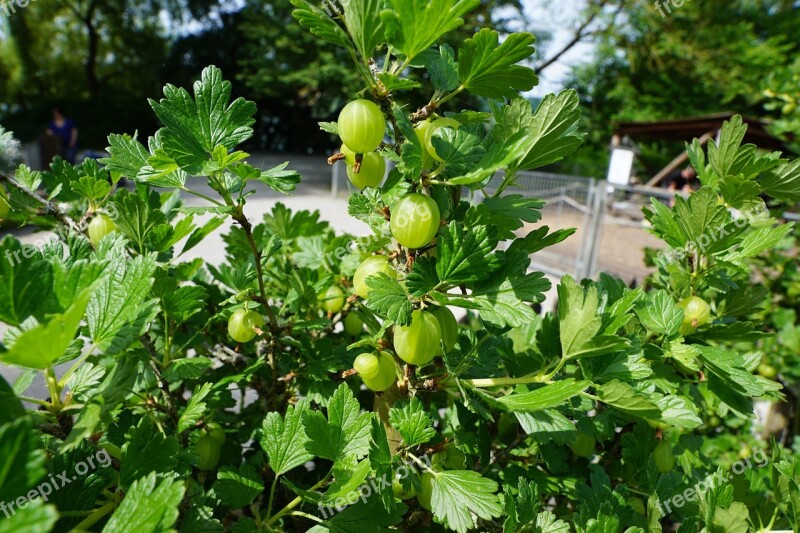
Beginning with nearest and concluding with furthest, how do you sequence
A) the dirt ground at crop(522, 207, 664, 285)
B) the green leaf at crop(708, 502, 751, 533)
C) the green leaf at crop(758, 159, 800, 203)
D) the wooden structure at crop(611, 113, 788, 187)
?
the green leaf at crop(708, 502, 751, 533)
the green leaf at crop(758, 159, 800, 203)
the dirt ground at crop(522, 207, 664, 285)
the wooden structure at crop(611, 113, 788, 187)

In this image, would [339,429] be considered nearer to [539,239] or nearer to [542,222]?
[539,239]

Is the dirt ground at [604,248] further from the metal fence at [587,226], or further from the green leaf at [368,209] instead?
the green leaf at [368,209]

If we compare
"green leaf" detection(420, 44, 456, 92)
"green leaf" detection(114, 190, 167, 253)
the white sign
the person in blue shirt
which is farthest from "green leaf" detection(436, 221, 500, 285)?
the person in blue shirt

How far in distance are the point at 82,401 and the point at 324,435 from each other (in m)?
0.18

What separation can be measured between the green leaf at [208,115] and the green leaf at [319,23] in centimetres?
11

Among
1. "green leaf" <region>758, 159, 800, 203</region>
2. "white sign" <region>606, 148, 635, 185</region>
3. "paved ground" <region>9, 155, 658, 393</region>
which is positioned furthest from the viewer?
"white sign" <region>606, 148, 635, 185</region>

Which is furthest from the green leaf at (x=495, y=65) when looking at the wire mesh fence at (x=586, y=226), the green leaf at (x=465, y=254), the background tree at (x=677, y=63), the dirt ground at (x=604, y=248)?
the background tree at (x=677, y=63)

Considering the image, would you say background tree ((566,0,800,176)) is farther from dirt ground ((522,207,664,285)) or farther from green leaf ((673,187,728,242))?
green leaf ((673,187,728,242))

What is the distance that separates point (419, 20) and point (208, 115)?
0.68ft

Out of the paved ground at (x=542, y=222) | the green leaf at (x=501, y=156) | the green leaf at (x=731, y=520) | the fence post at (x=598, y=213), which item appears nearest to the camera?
the green leaf at (x=501, y=156)

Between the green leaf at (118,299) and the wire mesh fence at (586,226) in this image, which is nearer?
the green leaf at (118,299)

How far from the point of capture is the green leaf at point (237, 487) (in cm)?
41

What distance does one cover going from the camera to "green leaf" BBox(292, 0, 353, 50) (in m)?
0.32

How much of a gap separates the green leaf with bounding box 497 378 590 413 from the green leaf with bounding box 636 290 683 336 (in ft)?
0.63
